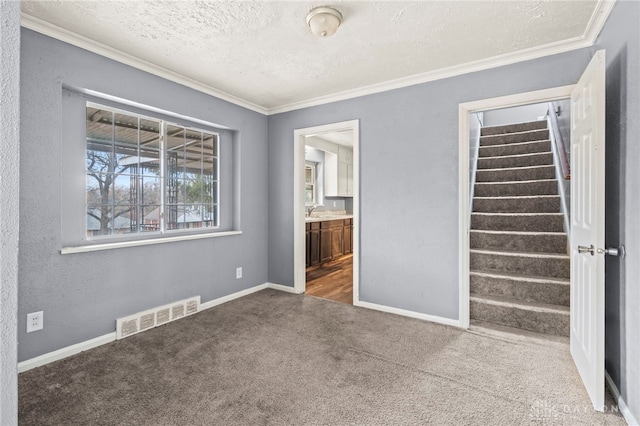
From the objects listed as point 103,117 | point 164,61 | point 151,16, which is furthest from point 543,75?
point 103,117

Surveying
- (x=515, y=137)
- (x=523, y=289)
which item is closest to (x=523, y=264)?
(x=523, y=289)

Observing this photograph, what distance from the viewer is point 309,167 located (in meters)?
6.54

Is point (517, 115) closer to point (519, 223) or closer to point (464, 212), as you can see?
point (519, 223)

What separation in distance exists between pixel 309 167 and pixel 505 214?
3953mm

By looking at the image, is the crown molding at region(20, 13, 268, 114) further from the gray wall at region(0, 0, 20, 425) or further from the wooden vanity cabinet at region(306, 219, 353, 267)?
the wooden vanity cabinet at region(306, 219, 353, 267)

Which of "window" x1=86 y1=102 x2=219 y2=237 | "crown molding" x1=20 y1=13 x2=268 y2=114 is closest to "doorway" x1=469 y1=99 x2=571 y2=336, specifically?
"window" x1=86 y1=102 x2=219 y2=237

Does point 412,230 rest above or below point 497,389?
above

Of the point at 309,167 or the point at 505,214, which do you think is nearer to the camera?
the point at 505,214

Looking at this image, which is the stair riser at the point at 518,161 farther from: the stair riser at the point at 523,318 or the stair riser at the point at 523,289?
the stair riser at the point at 523,318

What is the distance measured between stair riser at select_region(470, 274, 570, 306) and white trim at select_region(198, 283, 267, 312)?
2.52m

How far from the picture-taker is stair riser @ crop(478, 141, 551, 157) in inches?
164

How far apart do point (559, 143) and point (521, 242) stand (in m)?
1.36

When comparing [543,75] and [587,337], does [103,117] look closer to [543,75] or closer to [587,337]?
[543,75]

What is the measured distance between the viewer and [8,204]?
2.61 ft
